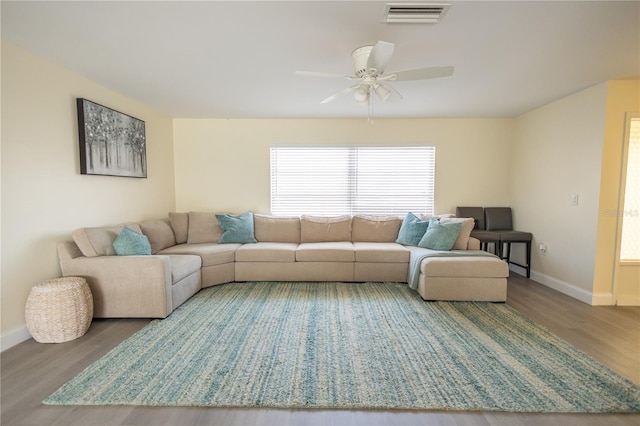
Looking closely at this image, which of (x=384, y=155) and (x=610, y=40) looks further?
(x=384, y=155)

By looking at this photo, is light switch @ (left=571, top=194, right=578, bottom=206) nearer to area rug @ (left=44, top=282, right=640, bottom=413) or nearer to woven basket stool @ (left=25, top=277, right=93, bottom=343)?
area rug @ (left=44, top=282, right=640, bottom=413)

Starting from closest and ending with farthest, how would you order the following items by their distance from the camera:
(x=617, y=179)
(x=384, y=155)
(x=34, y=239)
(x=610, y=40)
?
(x=610, y=40) → (x=34, y=239) → (x=617, y=179) → (x=384, y=155)

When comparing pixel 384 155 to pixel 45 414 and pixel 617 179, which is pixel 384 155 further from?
pixel 45 414

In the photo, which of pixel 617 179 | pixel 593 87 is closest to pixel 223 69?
pixel 593 87

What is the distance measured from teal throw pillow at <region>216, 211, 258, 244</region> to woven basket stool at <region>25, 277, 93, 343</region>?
1812 mm

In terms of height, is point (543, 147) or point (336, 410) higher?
point (543, 147)

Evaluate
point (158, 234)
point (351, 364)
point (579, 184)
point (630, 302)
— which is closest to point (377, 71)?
point (351, 364)

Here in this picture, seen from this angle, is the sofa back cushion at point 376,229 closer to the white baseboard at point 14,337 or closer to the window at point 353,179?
the window at point 353,179

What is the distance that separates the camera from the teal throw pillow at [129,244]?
2.74 m

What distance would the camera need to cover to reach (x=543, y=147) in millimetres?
3695

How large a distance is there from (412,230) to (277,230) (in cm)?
206

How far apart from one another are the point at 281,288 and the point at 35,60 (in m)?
3.30

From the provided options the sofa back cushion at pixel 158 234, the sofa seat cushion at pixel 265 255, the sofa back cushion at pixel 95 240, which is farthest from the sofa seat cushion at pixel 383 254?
the sofa back cushion at pixel 95 240

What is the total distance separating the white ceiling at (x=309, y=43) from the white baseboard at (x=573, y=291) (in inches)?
93.0
